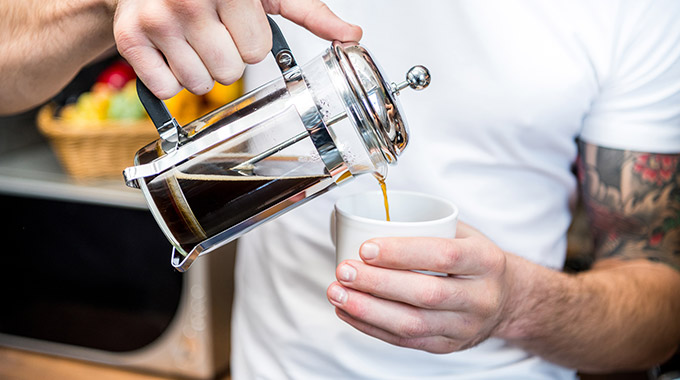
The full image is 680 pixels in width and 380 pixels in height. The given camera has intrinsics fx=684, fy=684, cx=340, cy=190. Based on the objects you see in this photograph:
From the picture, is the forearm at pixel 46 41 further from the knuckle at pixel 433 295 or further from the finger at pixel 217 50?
the knuckle at pixel 433 295

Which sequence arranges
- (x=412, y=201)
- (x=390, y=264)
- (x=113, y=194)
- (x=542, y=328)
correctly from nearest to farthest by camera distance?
(x=390, y=264)
(x=412, y=201)
(x=542, y=328)
(x=113, y=194)

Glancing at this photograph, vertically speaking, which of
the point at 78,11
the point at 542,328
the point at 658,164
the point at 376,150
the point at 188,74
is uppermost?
the point at 78,11

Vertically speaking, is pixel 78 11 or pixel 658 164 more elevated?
pixel 78 11

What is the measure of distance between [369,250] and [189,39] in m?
0.26

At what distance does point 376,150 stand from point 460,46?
1.16 ft

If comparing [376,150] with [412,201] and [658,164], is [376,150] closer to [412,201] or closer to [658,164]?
[412,201]

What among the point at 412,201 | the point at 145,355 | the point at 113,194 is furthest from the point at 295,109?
the point at 145,355

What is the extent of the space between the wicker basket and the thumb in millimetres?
1283

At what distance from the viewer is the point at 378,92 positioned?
638 mm

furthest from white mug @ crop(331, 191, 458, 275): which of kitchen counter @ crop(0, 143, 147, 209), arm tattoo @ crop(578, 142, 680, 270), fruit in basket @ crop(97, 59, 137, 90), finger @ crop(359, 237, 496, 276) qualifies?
fruit in basket @ crop(97, 59, 137, 90)

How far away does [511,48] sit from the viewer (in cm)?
92

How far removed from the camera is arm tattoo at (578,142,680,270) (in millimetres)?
956

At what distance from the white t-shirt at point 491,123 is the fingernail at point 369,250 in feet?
1.11

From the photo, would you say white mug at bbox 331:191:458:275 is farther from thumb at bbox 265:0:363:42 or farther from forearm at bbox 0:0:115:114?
forearm at bbox 0:0:115:114
